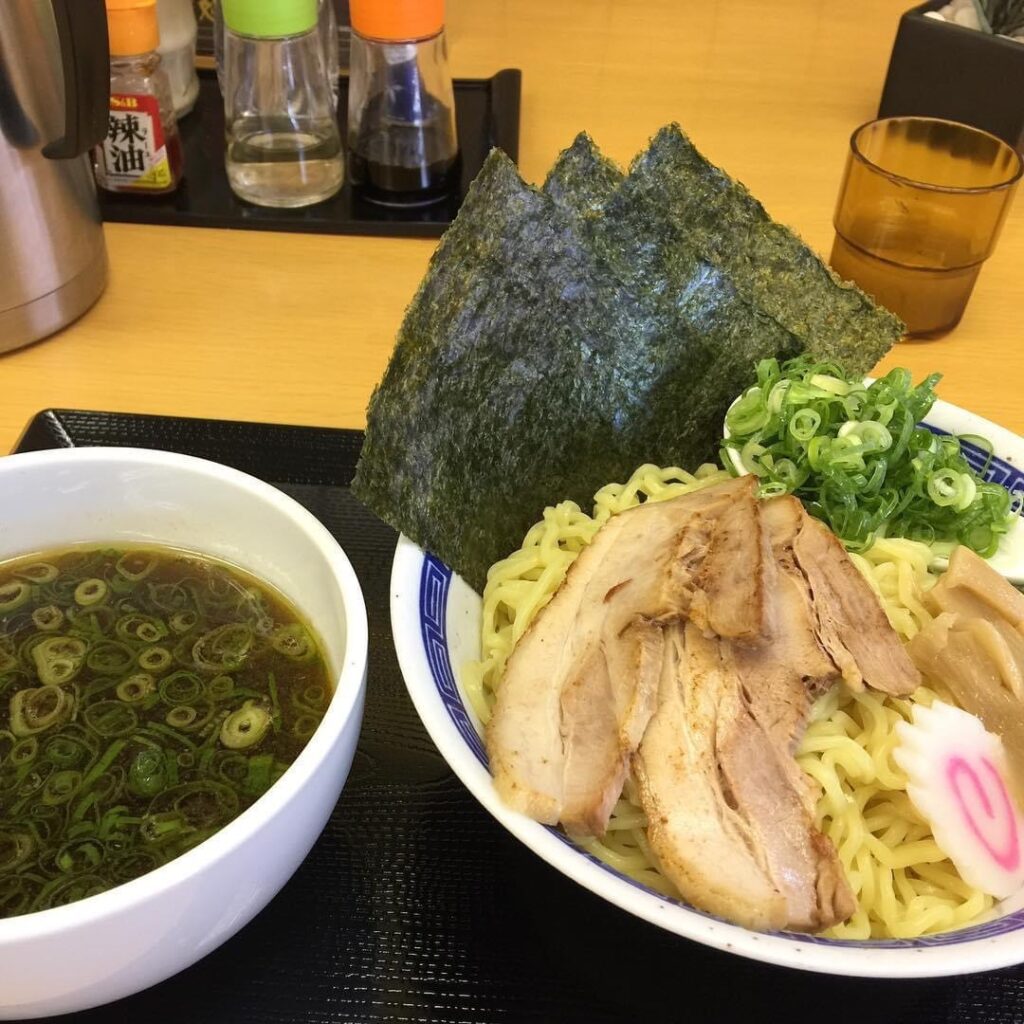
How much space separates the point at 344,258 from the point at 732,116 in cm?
104

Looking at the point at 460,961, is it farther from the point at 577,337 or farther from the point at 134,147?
the point at 134,147

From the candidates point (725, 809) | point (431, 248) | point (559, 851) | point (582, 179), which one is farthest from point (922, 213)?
point (559, 851)

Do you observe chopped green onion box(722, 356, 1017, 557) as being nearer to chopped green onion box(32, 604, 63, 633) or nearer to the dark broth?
the dark broth

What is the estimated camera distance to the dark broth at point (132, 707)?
0.76 m

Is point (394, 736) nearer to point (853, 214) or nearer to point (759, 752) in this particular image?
point (759, 752)

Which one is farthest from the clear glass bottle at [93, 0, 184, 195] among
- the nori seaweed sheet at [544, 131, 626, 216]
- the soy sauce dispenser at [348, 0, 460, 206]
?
the nori seaweed sheet at [544, 131, 626, 216]

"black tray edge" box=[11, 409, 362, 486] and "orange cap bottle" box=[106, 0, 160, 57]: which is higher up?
"orange cap bottle" box=[106, 0, 160, 57]

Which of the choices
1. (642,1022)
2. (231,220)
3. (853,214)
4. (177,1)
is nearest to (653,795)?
(642,1022)

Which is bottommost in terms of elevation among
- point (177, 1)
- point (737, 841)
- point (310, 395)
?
point (310, 395)

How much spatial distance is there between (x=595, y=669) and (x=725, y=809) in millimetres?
164

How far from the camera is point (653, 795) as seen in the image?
809 mm

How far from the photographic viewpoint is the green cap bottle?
1600mm

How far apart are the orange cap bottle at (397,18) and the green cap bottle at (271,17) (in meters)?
0.08

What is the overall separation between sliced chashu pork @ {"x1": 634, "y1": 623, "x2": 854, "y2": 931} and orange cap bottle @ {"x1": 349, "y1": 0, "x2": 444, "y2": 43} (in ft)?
4.02
